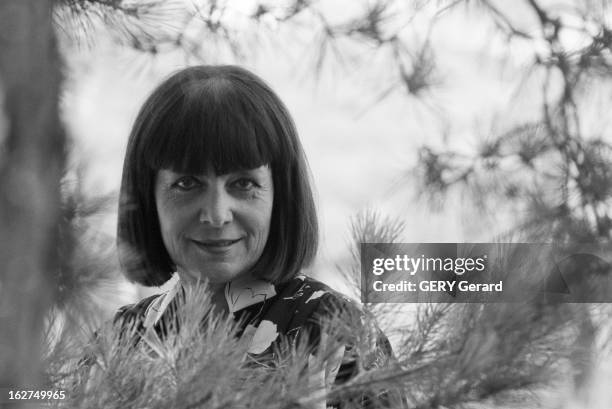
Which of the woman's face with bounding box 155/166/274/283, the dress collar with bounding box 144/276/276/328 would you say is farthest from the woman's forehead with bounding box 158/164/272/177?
the dress collar with bounding box 144/276/276/328

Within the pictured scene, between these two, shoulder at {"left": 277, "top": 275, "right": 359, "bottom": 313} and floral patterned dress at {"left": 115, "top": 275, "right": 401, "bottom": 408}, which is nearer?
floral patterned dress at {"left": 115, "top": 275, "right": 401, "bottom": 408}

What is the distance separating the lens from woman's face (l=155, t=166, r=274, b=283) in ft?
2.16

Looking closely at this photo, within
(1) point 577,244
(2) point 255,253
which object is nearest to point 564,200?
(1) point 577,244

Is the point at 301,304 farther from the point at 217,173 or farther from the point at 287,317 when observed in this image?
the point at 217,173

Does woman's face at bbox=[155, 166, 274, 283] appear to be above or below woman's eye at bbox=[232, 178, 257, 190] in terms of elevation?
below

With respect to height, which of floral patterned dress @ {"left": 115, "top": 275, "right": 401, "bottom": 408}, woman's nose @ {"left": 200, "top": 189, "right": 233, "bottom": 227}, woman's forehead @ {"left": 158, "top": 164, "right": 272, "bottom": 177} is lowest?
floral patterned dress @ {"left": 115, "top": 275, "right": 401, "bottom": 408}

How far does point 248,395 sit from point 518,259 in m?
0.19

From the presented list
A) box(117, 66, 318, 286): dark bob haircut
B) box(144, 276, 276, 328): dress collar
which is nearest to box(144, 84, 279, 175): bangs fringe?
box(117, 66, 318, 286): dark bob haircut

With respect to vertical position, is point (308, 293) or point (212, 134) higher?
point (212, 134)

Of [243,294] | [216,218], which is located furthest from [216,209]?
[243,294]

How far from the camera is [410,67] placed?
2.93ft

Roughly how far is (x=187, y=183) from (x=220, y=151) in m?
0.04

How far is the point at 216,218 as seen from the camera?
651mm

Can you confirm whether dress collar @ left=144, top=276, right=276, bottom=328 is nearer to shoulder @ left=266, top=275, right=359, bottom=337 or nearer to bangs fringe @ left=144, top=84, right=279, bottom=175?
shoulder @ left=266, top=275, right=359, bottom=337
